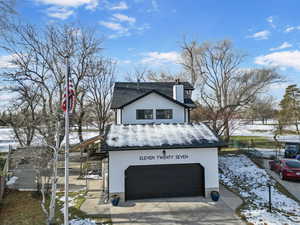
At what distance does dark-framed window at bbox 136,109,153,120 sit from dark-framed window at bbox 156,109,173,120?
556 millimetres

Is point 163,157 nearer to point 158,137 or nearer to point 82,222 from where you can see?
point 158,137

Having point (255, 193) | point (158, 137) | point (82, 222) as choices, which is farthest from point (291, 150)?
point (82, 222)

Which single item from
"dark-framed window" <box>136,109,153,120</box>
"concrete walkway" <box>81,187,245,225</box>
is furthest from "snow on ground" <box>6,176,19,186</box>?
"dark-framed window" <box>136,109,153,120</box>

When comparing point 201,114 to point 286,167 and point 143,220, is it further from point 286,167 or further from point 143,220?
point 143,220

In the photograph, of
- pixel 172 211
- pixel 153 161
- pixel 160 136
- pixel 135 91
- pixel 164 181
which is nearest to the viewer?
pixel 172 211

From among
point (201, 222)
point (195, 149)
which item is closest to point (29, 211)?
point (201, 222)

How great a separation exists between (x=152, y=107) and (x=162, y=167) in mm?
6044

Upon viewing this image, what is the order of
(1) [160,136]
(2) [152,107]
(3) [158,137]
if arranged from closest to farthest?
(3) [158,137] → (1) [160,136] → (2) [152,107]

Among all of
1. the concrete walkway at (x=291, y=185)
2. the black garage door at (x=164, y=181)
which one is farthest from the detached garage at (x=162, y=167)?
the concrete walkway at (x=291, y=185)

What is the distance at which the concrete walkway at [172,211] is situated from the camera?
7.69 m

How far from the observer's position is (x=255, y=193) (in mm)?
11078

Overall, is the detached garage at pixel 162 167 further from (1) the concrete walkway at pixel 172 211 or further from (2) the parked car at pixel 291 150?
(2) the parked car at pixel 291 150

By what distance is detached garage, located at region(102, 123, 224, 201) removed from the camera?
9789 millimetres

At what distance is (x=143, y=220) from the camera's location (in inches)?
306
